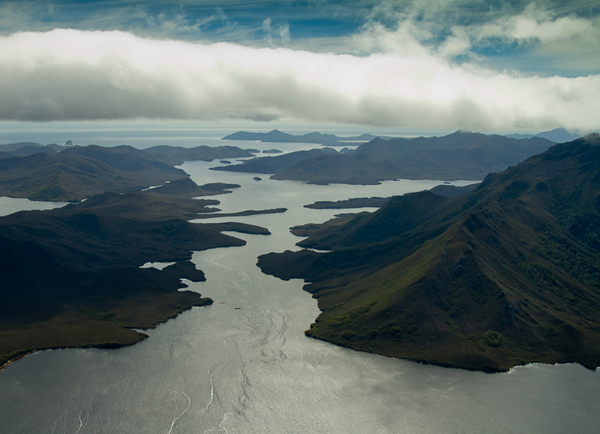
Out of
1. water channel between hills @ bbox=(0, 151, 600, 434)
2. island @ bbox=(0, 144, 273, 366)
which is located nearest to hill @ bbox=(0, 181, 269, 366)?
island @ bbox=(0, 144, 273, 366)

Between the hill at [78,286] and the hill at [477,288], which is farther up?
the hill at [477,288]

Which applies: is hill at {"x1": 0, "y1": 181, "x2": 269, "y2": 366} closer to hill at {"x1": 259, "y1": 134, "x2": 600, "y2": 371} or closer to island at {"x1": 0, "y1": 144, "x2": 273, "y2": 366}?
island at {"x1": 0, "y1": 144, "x2": 273, "y2": 366}

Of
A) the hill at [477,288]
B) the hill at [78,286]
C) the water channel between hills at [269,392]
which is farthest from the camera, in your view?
the hill at [78,286]

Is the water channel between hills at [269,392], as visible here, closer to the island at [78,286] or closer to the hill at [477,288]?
the hill at [477,288]

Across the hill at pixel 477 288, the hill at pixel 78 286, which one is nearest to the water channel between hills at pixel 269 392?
the hill at pixel 477 288

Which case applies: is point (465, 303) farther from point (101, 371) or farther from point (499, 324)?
point (101, 371)

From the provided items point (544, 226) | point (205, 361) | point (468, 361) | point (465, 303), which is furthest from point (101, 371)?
point (544, 226)
